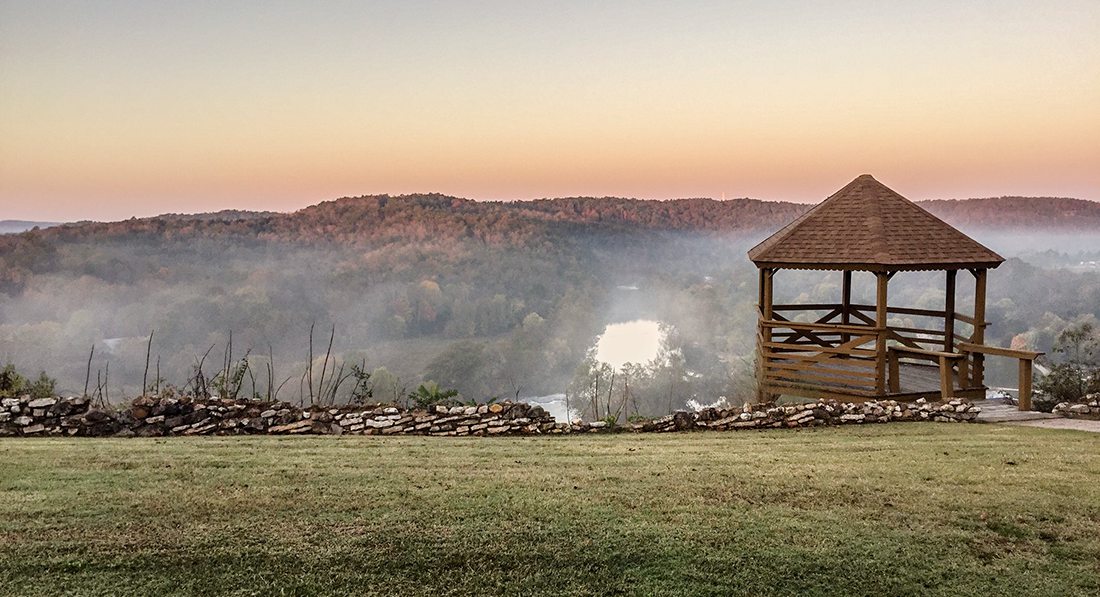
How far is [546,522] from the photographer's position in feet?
15.3

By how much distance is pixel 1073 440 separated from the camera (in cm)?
773

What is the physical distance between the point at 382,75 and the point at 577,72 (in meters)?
7.57

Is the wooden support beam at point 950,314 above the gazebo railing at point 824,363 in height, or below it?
above

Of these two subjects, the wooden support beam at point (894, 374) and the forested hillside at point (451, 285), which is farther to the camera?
the forested hillside at point (451, 285)

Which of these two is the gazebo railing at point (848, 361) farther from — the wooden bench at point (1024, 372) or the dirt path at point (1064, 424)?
the dirt path at point (1064, 424)

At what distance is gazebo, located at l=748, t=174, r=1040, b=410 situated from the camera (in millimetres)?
11125

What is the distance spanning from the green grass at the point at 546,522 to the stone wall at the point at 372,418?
4.14 feet

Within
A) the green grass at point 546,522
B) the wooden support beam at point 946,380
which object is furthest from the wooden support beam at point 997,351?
the green grass at point 546,522

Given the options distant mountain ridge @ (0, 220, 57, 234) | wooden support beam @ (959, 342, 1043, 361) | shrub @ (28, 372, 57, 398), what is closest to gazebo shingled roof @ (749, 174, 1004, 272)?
wooden support beam @ (959, 342, 1043, 361)

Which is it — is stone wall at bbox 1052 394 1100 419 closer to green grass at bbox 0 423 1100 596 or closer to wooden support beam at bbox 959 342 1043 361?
wooden support beam at bbox 959 342 1043 361

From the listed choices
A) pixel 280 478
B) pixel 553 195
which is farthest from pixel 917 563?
pixel 553 195

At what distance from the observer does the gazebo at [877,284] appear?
1112 cm

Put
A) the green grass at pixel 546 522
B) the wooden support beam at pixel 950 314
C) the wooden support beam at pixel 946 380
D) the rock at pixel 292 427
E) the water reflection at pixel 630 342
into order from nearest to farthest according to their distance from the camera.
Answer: the green grass at pixel 546 522, the rock at pixel 292 427, the wooden support beam at pixel 946 380, the wooden support beam at pixel 950 314, the water reflection at pixel 630 342

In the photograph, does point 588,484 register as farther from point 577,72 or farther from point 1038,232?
point 1038,232
